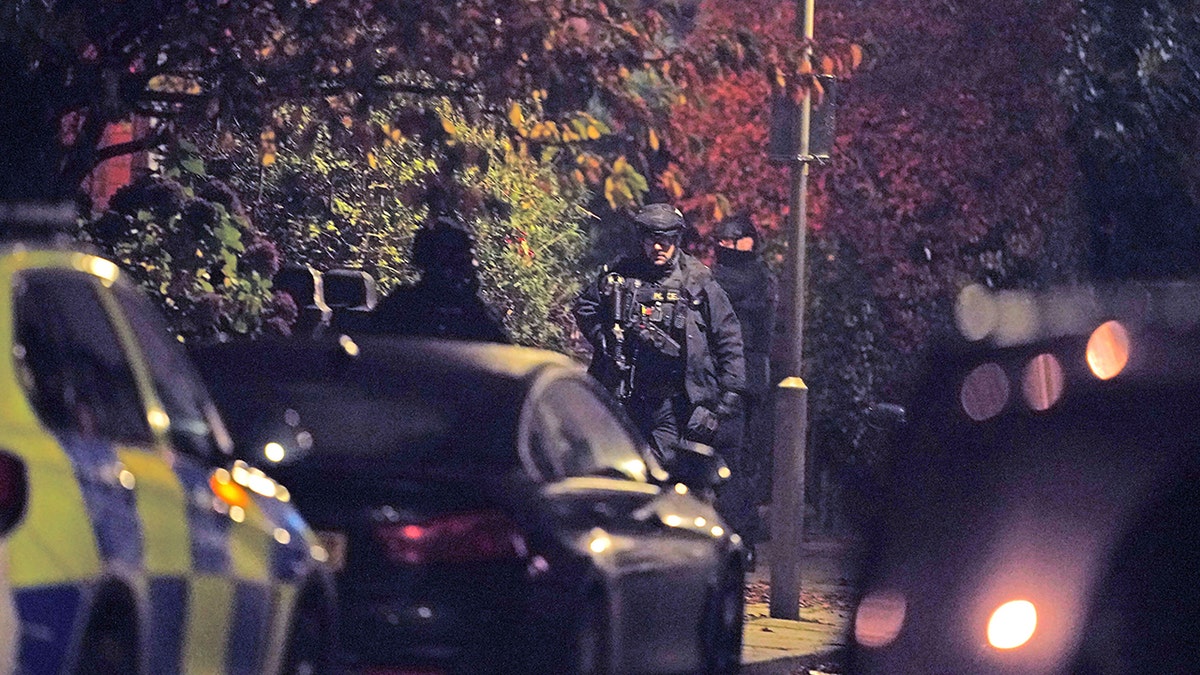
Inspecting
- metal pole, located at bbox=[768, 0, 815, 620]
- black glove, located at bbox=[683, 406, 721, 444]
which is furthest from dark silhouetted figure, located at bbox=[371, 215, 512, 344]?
black glove, located at bbox=[683, 406, 721, 444]

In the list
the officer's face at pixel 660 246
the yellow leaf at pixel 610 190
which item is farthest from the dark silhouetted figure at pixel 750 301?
the yellow leaf at pixel 610 190

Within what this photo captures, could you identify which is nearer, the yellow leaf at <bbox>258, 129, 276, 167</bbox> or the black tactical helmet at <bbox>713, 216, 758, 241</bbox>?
the yellow leaf at <bbox>258, 129, 276, 167</bbox>

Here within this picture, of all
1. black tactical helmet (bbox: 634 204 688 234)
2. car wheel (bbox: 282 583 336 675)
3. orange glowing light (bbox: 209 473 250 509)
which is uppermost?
black tactical helmet (bbox: 634 204 688 234)

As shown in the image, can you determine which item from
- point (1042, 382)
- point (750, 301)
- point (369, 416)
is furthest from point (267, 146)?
point (1042, 382)

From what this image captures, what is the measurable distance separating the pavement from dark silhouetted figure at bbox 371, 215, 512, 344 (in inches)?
74.5

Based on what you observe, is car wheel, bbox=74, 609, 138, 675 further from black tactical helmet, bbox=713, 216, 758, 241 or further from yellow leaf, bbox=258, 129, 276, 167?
black tactical helmet, bbox=713, 216, 758, 241

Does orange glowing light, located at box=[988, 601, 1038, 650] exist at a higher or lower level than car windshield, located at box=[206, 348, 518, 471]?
lower

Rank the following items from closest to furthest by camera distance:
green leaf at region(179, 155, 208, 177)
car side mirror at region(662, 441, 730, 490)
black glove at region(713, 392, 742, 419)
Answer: car side mirror at region(662, 441, 730, 490) < green leaf at region(179, 155, 208, 177) < black glove at region(713, 392, 742, 419)

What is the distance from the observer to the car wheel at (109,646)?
235 inches

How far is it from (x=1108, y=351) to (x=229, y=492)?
237cm

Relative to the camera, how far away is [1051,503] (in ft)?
19.9

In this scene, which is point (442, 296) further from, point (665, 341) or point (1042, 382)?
point (1042, 382)

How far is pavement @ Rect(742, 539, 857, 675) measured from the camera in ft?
40.9

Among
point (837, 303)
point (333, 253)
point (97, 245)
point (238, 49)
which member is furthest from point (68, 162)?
point (837, 303)
